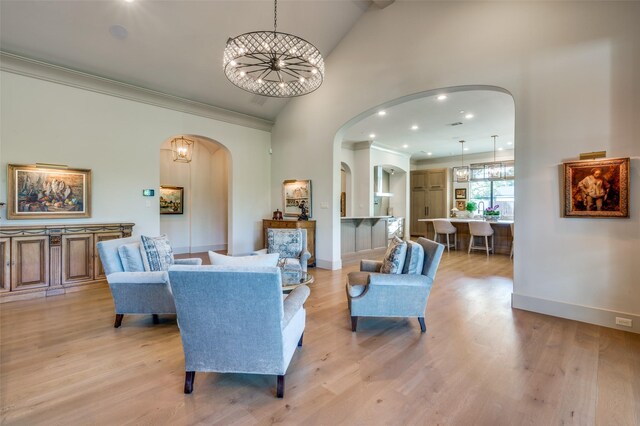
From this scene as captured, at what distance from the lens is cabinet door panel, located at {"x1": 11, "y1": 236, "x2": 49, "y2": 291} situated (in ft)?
12.9

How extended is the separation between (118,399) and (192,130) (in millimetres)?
5084

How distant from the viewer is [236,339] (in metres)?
1.90

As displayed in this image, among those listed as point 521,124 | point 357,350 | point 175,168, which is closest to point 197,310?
point 357,350

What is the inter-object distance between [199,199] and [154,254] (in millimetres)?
5068

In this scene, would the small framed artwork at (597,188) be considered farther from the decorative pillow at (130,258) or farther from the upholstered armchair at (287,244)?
the decorative pillow at (130,258)

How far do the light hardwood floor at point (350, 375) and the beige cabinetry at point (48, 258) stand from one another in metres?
0.83

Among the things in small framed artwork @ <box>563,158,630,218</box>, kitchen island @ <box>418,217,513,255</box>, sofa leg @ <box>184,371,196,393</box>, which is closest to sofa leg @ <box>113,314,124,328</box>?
sofa leg @ <box>184,371,196,393</box>

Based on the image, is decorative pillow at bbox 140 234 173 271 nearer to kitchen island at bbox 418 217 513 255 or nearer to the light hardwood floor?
the light hardwood floor

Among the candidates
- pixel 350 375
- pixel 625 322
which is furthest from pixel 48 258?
pixel 625 322

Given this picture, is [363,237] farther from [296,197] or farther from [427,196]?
[427,196]

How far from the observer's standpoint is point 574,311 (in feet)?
10.7

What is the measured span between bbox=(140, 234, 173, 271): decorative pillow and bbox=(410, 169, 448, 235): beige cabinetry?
9.23 meters

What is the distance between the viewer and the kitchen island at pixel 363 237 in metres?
6.55

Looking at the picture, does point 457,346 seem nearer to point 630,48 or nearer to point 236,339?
point 236,339
